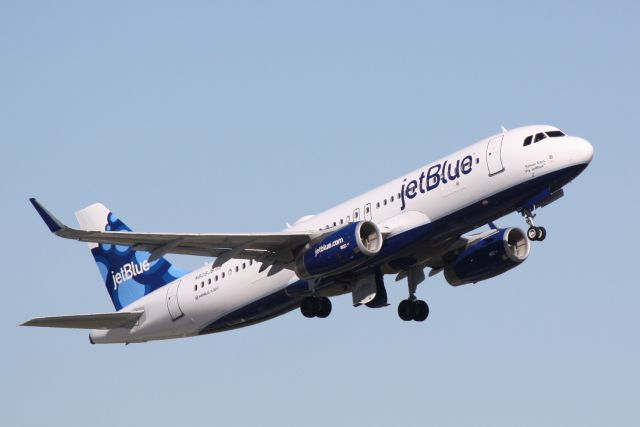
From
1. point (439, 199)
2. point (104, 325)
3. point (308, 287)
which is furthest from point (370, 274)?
point (104, 325)

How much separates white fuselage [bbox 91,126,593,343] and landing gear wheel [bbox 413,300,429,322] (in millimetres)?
4756

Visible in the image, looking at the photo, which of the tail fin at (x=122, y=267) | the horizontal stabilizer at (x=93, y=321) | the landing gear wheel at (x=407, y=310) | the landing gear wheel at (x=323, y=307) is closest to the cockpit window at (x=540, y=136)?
the landing gear wheel at (x=407, y=310)

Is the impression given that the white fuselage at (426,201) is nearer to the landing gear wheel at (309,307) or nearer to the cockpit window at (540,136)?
the cockpit window at (540,136)

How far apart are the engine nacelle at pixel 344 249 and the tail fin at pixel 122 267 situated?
10.2 meters

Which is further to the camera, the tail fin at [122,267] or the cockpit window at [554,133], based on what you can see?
the tail fin at [122,267]

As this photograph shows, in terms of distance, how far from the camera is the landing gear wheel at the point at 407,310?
49500mm

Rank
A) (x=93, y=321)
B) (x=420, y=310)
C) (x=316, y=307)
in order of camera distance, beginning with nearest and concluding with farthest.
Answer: (x=316, y=307) < (x=420, y=310) < (x=93, y=321)

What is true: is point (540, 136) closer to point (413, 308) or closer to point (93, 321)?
point (413, 308)

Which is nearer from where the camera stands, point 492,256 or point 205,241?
point 205,241

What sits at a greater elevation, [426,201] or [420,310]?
[426,201]

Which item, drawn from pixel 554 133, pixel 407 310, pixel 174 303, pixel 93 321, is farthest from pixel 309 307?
pixel 554 133

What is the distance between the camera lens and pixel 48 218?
39812 millimetres

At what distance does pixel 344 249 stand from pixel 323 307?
4.85 meters

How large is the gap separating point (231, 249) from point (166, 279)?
9177 millimetres
